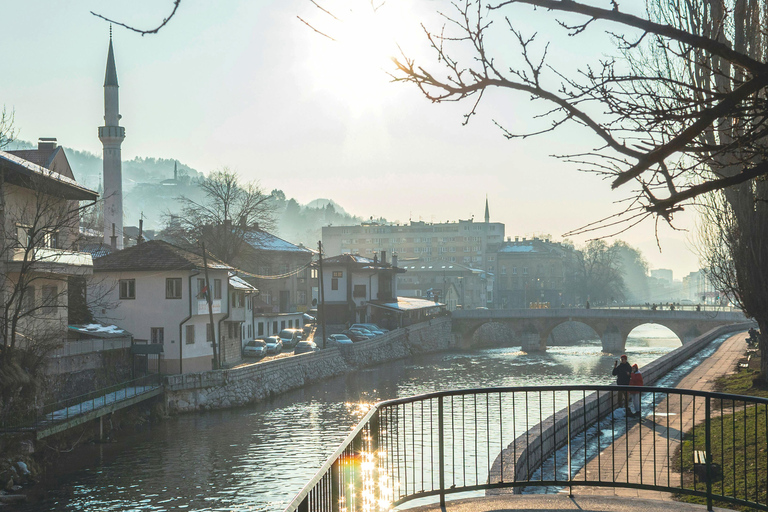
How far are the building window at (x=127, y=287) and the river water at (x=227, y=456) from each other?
321 inches

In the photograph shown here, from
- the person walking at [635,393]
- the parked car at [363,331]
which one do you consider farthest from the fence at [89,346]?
the parked car at [363,331]

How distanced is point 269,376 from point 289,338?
15.3 meters

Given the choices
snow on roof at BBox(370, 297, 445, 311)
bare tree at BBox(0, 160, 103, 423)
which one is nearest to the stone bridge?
snow on roof at BBox(370, 297, 445, 311)

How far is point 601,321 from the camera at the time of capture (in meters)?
71.7

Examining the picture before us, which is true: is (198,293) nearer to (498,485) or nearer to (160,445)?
(160,445)

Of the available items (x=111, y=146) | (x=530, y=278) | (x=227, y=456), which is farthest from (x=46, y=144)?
(x=530, y=278)

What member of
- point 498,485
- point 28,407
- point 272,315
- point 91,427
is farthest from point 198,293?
point 498,485

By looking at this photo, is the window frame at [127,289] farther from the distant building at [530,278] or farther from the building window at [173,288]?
the distant building at [530,278]

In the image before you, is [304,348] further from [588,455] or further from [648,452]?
[648,452]

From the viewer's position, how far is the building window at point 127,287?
39344mm

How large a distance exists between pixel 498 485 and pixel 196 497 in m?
16.4

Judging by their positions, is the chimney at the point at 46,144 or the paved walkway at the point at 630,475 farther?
the chimney at the point at 46,144

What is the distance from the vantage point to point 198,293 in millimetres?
39969

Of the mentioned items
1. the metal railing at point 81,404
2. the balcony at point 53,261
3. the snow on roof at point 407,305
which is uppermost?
the balcony at point 53,261
